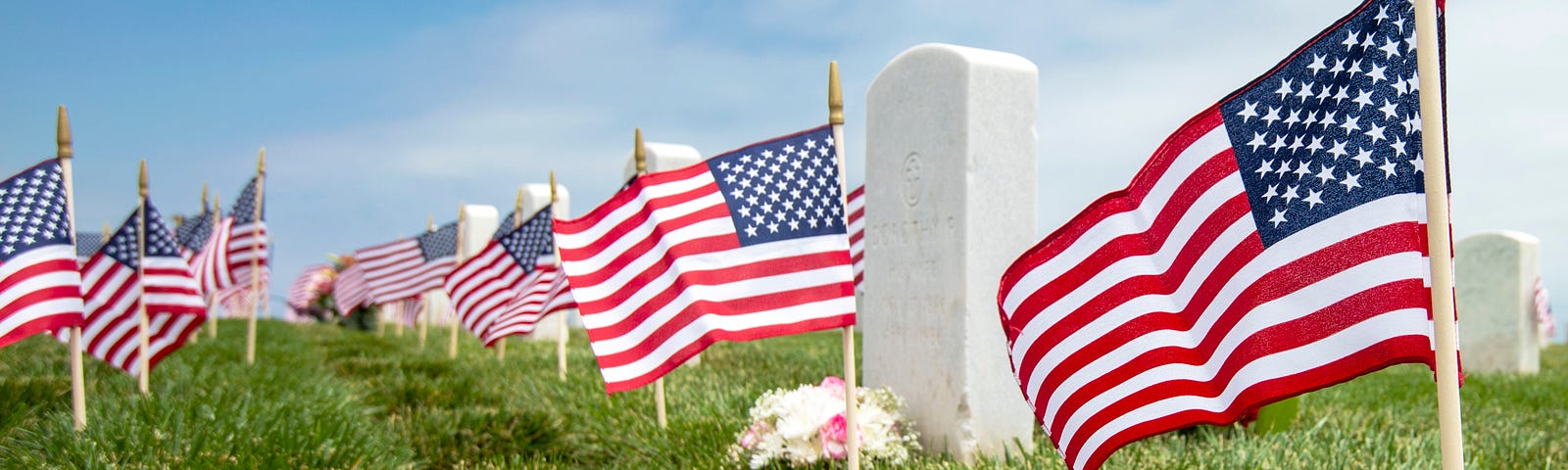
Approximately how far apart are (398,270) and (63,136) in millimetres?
6189

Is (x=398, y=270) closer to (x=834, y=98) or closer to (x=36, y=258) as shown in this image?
(x=36, y=258)

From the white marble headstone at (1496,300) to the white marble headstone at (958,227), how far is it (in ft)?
34.5

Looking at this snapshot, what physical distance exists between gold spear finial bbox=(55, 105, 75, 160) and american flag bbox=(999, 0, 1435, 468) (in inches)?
214

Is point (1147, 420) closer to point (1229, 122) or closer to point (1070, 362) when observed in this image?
point (1070, 362)

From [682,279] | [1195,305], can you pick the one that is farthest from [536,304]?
[1195,305]

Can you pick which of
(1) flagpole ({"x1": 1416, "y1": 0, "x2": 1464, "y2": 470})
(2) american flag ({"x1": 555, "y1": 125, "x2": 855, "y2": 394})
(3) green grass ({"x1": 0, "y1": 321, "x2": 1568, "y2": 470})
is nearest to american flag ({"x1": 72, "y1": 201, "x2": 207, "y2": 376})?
(3) green grass ({"x1": 0, "y1": 321, "x2": 1568, "y2": 470})

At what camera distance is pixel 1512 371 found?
13.1 m

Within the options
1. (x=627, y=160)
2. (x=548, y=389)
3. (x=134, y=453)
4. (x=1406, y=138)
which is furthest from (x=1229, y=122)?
(x=627, y=160)

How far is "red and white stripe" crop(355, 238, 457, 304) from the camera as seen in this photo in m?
12.0

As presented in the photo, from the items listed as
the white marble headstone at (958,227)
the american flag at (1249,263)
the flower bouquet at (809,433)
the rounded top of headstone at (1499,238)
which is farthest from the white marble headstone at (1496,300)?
the american flag at (1249,263)

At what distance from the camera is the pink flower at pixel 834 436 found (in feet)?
17.0

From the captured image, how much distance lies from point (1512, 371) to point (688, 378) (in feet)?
36.1

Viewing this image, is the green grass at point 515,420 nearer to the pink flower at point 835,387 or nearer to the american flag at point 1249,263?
the pink flower at point 835,387

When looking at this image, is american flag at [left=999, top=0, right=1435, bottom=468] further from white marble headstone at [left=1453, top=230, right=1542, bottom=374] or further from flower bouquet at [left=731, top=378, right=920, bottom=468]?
white marble headstone at [left=1453, top=230, right=1542, bottom=374]
